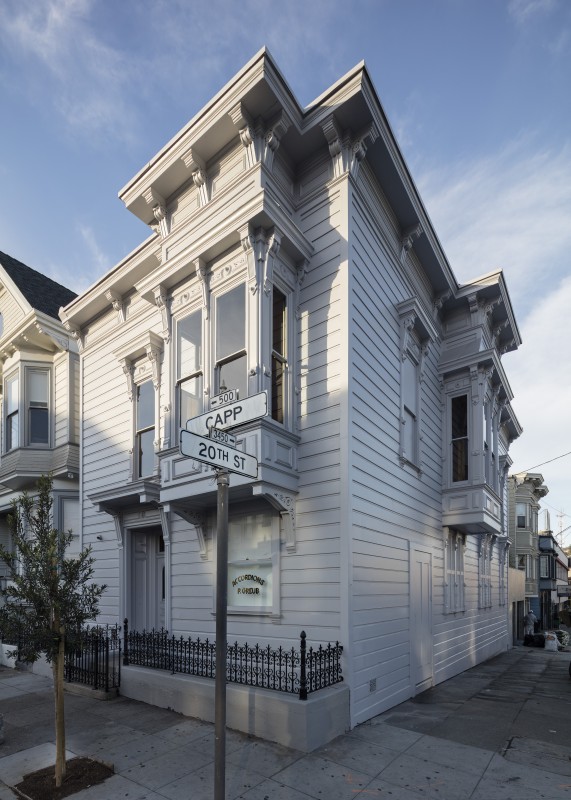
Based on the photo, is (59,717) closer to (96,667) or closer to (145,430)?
(96,667)

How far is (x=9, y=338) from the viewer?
53.1 ft

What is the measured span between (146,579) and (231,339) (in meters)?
7.02

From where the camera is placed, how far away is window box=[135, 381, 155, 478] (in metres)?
12.8

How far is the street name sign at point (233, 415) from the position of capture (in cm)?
446

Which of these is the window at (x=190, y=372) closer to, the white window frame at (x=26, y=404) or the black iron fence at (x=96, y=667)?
the black iron fence at (x=96, y=667)

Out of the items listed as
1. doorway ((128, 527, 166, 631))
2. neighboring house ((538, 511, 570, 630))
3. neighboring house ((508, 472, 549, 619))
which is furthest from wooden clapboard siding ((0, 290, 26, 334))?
neighboring house ((538, 511, 570, 630))

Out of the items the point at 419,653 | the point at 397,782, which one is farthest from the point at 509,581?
the point at 397,782

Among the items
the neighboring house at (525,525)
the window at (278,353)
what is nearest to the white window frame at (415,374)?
the window at (278,353)

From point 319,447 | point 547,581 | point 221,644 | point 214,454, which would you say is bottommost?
point 547,581

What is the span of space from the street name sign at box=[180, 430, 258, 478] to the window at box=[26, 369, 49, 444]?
44.4ft

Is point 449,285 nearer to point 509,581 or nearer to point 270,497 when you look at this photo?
point 270,497

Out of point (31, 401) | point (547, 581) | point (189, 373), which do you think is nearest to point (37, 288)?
point (31, 401)

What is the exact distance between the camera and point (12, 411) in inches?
652

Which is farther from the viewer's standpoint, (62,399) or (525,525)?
(525,525)
